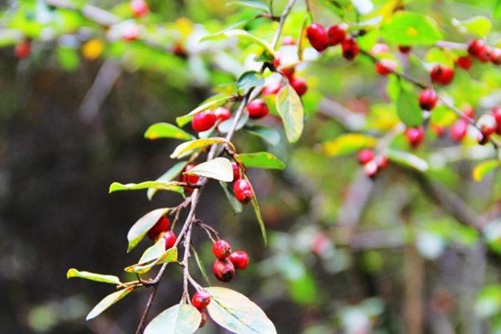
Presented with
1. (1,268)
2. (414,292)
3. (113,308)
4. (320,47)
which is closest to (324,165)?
(414,292)

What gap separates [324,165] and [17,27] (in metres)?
1.59

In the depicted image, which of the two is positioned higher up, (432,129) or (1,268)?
(432,129)

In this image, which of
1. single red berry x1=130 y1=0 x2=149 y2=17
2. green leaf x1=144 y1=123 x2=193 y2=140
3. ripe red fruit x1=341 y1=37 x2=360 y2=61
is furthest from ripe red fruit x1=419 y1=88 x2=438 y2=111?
single red berry x1=130 y1=0 x2=149 y2=17

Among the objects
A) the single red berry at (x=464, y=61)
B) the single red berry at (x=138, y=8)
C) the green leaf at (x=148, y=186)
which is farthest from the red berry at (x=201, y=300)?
the single red berry at (x=138, y=8)

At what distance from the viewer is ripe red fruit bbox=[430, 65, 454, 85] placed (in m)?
0.86

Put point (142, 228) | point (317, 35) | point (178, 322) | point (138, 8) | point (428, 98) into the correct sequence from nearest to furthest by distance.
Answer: point (178, 322) < point (142, 228) < point (317, 35) < point (428, 98) < point (138, 8)

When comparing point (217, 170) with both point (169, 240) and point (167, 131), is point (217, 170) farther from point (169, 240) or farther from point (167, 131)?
point (167, 131)

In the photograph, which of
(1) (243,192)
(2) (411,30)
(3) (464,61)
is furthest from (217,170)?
(3) (464,61)

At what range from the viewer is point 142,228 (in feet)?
1.89

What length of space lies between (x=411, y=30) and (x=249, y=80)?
285 mm

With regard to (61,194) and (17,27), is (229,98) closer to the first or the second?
(17,27)

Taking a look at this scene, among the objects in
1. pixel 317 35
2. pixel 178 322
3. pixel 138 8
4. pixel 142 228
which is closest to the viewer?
pixel 178 322

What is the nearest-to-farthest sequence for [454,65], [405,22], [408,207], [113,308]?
[405,22]
[454,65]
[408,207]
[113,308]

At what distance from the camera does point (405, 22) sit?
783 mm
